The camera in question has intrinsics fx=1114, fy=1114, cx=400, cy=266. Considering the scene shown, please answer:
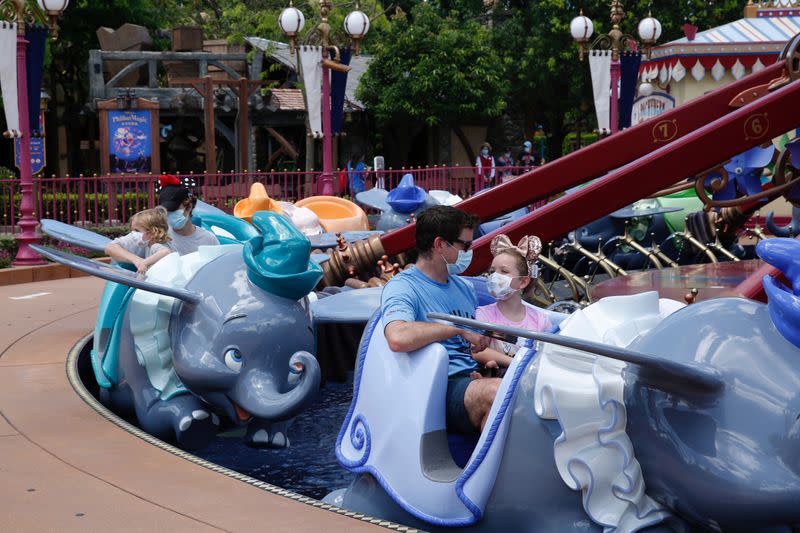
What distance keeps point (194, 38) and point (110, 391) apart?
850 inches

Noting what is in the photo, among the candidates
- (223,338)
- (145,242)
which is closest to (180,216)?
(145,242)

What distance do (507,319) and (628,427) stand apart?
3.45ft

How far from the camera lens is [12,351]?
7.33 m

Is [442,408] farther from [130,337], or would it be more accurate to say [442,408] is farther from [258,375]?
[130,337]

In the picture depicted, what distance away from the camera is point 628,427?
11.1ft

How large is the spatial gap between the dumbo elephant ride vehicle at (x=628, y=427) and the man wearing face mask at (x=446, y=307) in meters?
0.07

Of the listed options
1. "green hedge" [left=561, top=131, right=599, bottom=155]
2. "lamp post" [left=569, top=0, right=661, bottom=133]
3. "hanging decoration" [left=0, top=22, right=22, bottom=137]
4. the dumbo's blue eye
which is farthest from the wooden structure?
the dumbo's blue eye

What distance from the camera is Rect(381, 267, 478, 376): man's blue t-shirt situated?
4078mm

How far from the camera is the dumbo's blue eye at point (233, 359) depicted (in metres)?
5.21

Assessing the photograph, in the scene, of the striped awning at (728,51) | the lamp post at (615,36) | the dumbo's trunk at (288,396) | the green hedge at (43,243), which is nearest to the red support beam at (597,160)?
the dumbo's trunk at (288,396)

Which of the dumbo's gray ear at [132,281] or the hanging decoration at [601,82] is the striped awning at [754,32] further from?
the dumbo's gray ear at [132,281]

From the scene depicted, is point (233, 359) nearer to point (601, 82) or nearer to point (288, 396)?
point (288, 396)

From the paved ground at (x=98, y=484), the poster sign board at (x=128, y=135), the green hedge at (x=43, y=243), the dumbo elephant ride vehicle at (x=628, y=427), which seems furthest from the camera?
the poster sign board at (x=128, y=135)

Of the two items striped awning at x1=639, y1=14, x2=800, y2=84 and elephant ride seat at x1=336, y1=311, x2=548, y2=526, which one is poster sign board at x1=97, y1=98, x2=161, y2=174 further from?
elephant ride seat at x1=336, y1=311, x2=548, y2=526
